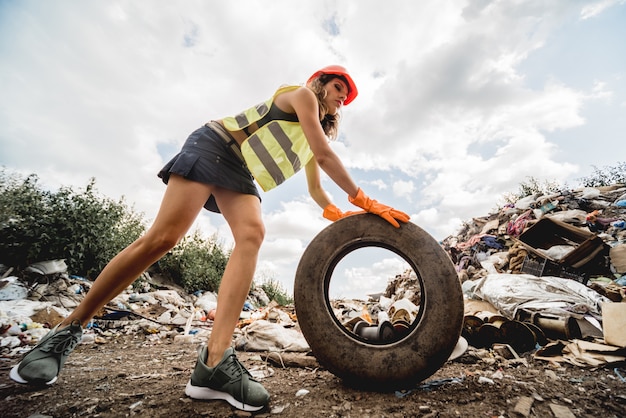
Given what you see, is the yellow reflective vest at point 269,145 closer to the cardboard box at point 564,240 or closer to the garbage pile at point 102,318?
the garbage pile at point 102,318

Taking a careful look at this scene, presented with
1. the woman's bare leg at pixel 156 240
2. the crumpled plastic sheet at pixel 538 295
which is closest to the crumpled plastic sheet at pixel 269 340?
the woman's bare leg at pixel 156 240

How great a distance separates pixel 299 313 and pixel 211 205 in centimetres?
87

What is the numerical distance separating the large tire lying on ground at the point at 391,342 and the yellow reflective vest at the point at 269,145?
47 centimetres

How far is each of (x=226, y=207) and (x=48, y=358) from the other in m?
1.23

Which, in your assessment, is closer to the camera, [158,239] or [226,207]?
[158,239]

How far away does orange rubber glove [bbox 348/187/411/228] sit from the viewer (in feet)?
5.00

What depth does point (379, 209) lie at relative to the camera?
155 cm

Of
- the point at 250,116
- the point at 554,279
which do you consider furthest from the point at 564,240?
the point at 250,116

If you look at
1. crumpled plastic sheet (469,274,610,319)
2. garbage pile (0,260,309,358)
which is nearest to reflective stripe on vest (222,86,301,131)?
garbage pile (0,260,309,358)

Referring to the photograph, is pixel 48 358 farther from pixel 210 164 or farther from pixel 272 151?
pixel 272 151

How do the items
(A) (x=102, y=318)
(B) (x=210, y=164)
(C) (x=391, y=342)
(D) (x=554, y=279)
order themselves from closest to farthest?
(C) (x=391, y=342)
(B) (x=210, y=164)
(D) (x=554, y=279)
(A) (x=102, y=318)

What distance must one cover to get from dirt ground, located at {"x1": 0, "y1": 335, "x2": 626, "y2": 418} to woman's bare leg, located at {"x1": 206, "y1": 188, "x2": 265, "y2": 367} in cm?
28

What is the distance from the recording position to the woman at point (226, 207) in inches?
55.9

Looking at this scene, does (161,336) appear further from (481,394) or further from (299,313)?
(481,394)
